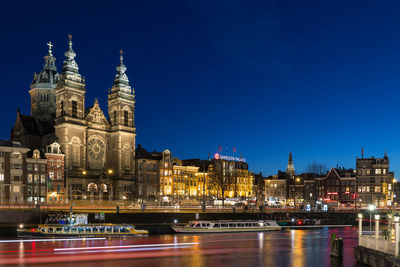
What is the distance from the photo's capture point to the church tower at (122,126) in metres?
114

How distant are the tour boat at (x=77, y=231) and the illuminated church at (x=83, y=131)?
40302 millimetres

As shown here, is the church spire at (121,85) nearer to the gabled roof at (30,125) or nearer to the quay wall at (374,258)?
the gabled roof at (30,125)

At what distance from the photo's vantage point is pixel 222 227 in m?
67.0

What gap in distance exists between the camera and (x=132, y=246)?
4884 centimetres

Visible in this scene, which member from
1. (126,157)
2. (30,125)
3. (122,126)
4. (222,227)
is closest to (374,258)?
(222,227)

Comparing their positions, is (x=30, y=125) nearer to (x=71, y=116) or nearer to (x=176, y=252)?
(x=71, y=116)

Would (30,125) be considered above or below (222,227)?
above

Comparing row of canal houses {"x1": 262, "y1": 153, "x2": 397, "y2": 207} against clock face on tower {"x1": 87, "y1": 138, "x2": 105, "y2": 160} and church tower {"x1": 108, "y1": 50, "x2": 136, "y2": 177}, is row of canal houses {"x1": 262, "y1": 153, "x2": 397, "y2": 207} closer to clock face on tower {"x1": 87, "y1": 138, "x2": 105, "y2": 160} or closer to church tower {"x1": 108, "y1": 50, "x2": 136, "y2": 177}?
church tower {"x1": 108, "y1": 50, "x2": 136, "y2": 177}

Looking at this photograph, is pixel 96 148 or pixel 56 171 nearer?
pixel 56 171

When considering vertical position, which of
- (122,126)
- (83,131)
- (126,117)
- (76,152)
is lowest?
(76,152)

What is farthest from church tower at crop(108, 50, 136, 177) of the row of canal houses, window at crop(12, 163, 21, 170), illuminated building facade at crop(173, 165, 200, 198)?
the row of canal houses

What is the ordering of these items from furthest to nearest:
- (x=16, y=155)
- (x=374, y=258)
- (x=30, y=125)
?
1. (x=30, y=125)
2. (x=16, y=155)
3. (x=374, y=258)

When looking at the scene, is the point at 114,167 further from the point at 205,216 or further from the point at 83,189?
the point at 205,216

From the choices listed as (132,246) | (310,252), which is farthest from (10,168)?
(310,252)
